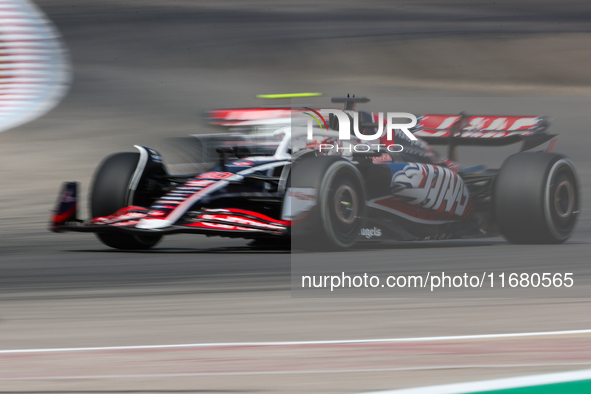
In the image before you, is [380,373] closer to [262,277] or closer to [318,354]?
[318,354]

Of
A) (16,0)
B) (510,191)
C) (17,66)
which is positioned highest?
(16,0)

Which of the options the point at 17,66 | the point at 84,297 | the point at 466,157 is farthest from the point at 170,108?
the point at 84,297

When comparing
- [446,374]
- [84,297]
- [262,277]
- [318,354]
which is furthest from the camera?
[262,277]

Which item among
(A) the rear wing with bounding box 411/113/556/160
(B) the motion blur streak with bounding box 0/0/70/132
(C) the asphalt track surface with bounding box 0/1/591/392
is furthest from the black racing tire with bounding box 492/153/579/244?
(B) the motion blur streak with bounding box 0/0/70/132

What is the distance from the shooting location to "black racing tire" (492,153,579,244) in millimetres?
7828

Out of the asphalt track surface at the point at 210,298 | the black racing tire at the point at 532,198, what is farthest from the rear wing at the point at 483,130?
the asphalt track surface at the point at 210,298

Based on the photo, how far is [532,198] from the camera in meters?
7.82

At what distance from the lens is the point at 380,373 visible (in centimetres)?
345

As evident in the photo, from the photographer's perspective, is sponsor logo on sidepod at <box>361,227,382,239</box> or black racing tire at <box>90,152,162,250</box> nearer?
sponsor logo on sidepod at <box>361,227,382,239</box>

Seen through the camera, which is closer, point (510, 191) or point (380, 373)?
point (380, 373)

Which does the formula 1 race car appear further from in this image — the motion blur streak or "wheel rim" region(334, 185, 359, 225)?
the motion blur streak

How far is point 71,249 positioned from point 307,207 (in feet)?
7.93

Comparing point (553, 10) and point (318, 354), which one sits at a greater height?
point (553, 10)
